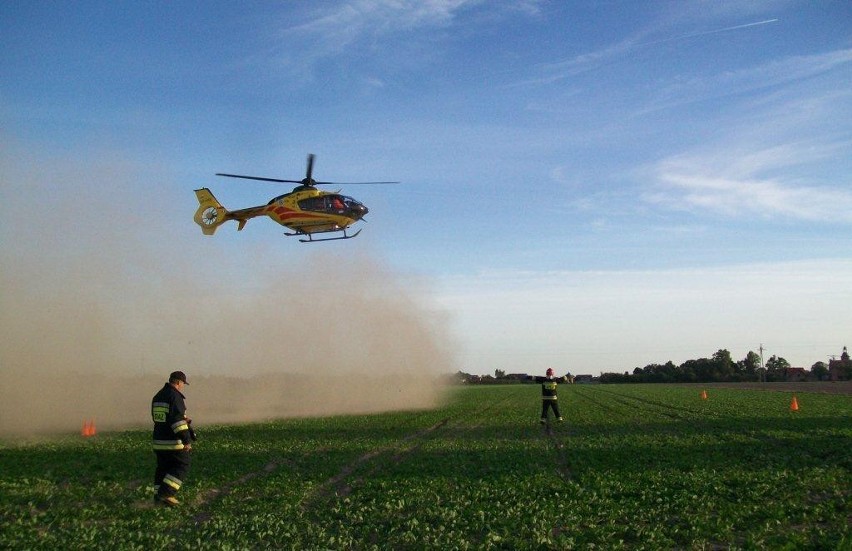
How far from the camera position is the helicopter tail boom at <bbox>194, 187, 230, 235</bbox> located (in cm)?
3428

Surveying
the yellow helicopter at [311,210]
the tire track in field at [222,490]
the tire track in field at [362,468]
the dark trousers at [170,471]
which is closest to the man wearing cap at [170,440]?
the dark trousers at [170,471]

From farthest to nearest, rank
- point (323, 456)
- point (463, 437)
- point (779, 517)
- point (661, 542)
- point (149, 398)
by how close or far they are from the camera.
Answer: point (149, 398), point (463, 437), point (323, 456), point (779, 517), point (661, 542)

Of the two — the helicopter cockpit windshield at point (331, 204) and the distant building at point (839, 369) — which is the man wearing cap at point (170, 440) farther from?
the distant building at point (839, 369)

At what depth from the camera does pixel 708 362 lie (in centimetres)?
17825

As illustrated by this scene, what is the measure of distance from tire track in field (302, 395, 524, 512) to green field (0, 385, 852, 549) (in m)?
0.05

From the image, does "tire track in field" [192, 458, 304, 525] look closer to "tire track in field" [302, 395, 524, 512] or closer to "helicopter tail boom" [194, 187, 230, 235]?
"tire track in field" [302, 395, 524, 512]

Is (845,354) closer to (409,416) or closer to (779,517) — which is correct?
(409,416)

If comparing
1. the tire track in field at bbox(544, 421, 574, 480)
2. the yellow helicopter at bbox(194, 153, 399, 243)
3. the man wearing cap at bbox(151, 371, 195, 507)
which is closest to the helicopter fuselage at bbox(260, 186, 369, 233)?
the yellow helicopter at bbox(194, 153, 399, 243)

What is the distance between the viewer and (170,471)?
1368cm

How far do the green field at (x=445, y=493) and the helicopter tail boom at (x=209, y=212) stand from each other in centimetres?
1209

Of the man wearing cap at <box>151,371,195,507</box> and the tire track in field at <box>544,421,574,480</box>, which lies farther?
the tire track in field at <box>544,421,574,480</box>

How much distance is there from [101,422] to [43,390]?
3.70 metres

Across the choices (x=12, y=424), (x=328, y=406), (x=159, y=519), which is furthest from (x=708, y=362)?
(x=159, y=519)

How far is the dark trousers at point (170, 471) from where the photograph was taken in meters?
13.5
